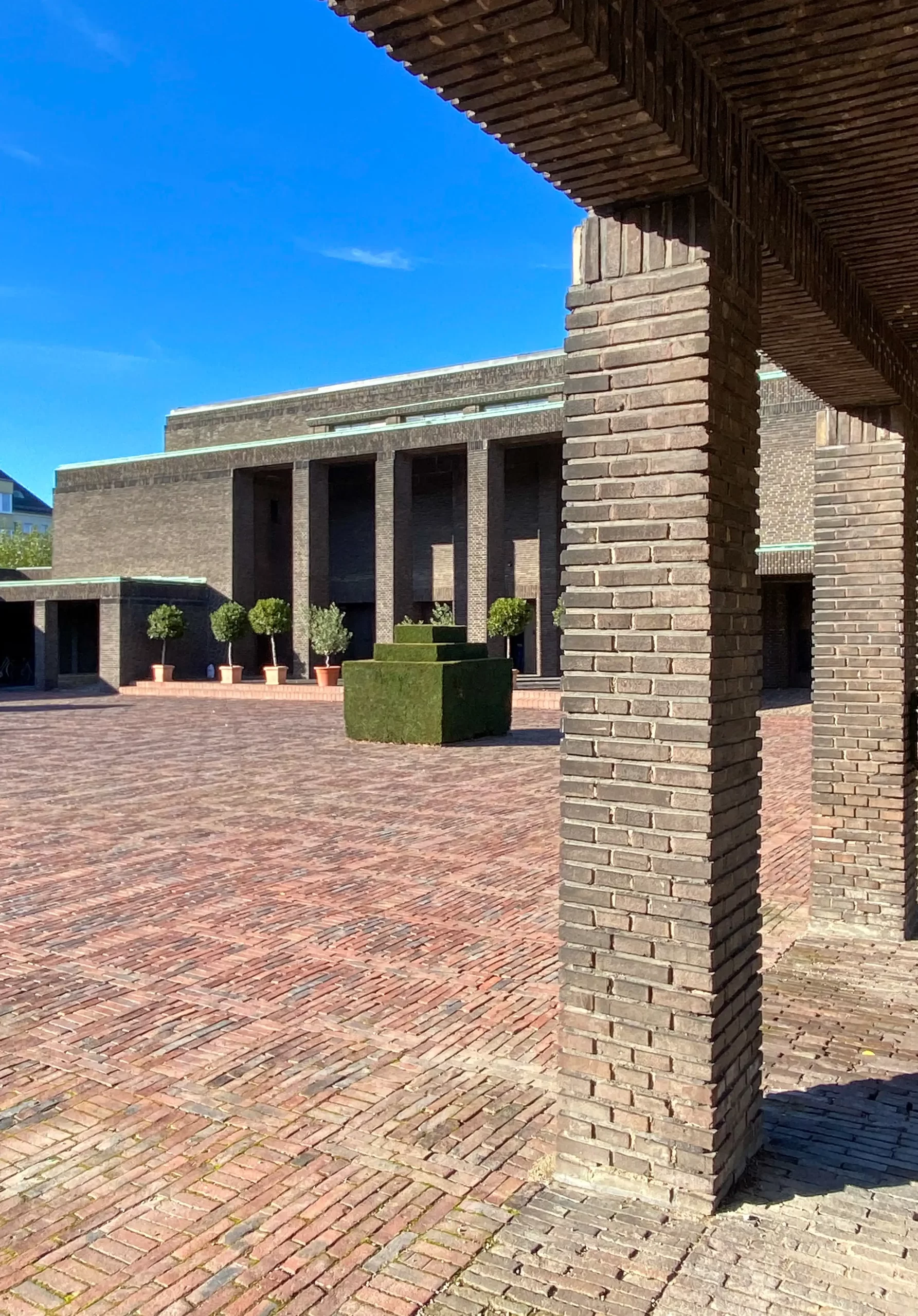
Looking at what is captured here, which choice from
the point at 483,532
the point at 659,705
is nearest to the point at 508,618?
the point at 483,532

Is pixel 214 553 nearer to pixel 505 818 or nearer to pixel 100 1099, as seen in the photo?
pixel 505 818

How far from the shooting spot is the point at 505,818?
10.3 meters

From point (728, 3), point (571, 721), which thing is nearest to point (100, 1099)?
point (571, 721)

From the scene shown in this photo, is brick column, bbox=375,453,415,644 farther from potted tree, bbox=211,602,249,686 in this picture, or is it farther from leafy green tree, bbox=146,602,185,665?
leafy green tree, bbox=146,602,185,665

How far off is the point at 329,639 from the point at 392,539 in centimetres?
512

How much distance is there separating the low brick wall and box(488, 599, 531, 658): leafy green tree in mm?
2432

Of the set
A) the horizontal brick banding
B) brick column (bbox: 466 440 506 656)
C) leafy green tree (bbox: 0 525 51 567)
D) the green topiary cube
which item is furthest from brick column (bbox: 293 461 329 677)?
leafy green tree (bbox: 0 525 51 567)

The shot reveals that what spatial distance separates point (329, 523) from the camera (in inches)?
1490

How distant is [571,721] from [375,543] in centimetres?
3280

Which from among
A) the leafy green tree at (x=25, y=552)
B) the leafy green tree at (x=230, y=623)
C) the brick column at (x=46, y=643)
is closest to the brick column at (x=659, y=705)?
the leafy green tree at (x=230, y=623)

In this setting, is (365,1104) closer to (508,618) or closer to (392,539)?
(508,618)

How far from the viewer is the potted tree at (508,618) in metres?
29.5

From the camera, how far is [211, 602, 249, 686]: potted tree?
3291 centimetres

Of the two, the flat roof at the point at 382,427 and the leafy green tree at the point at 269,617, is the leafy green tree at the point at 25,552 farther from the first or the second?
the leafy green tree at the point at 269,617
